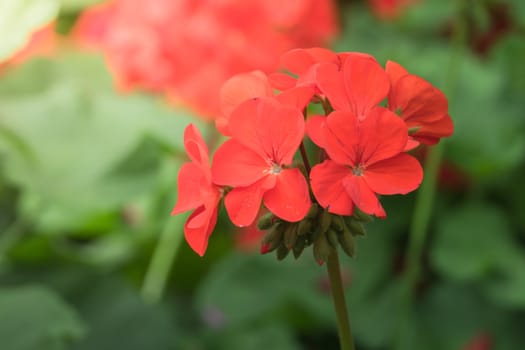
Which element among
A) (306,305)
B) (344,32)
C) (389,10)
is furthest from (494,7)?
(306,305)

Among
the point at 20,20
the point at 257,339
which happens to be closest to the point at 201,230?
the point at 20,20

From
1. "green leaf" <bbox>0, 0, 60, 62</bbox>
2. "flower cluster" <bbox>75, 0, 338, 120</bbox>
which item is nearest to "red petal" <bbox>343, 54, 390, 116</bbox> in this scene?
"green leaf" <bbox>0, 0, 60, 62</bbox>

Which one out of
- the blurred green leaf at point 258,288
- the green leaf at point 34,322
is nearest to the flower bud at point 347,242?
the green leaf at point 34,322

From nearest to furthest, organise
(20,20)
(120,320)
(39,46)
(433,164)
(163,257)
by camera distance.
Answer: (20,20), (433,164), (120,320), (163,257), (39,46)

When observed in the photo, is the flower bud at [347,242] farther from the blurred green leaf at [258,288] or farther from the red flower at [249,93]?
the blurred green leaf at [258,288]

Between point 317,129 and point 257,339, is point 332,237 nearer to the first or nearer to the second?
point 317,129

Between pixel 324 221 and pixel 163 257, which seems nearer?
pixel 324 221

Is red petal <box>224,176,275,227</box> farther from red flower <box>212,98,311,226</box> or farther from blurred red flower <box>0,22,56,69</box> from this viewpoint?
blurred red flower <box>0,22,56,69</box>
